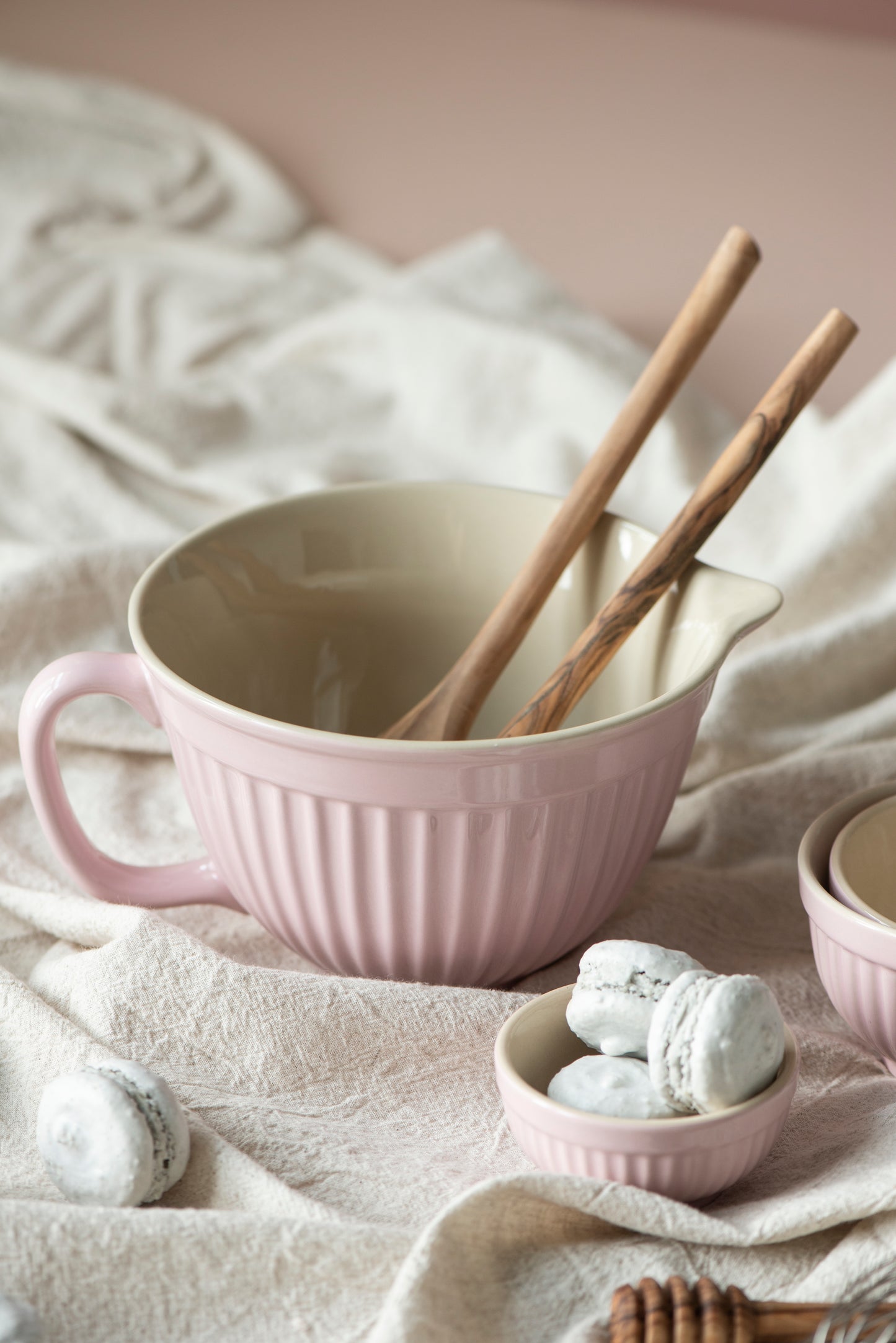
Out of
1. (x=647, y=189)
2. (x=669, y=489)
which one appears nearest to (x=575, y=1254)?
(x=669, y=489)

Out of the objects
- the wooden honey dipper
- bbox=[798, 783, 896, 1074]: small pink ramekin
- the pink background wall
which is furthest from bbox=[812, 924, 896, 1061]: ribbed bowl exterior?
the pink background wall

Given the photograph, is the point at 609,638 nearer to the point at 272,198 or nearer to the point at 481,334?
the point at 481,334

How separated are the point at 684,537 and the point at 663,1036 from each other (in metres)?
0.20

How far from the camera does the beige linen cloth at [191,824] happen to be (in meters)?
0.39

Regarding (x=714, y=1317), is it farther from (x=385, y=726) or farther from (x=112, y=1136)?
(x=385, y=726)

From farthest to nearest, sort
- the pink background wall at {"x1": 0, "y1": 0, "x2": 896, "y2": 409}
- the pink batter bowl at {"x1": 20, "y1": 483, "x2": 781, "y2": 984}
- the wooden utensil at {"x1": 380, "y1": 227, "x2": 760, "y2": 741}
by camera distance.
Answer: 1. the pink background wall at {"x1": 0, "y1": 0, "x2": 896, "y2": 409}
2. the wooden utensil at {"x1": 380, "y1": 227, "x2": 760, "y2": 741}
3. the pink batter bowl at {"x1": 20, "y1": 483, "x2": 781, "y2": 984}

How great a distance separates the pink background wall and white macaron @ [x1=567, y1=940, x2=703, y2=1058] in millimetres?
622

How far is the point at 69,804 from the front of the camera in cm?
54

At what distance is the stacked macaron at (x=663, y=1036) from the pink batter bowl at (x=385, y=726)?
6 cm

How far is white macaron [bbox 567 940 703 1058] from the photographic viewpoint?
0.42m

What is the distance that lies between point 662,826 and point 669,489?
0.34 meters

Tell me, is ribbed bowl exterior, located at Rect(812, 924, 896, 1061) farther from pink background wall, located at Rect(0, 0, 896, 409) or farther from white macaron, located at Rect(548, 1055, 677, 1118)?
pink background wall, located at Rect(0, 0, 896, 409)

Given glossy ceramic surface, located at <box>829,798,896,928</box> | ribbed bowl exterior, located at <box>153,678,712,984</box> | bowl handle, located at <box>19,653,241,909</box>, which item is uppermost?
glossy ceramic surface, located at <box>829,798,896,928</box>

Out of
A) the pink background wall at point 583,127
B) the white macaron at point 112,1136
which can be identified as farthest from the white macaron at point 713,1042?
the pink background wall at point 583,127
